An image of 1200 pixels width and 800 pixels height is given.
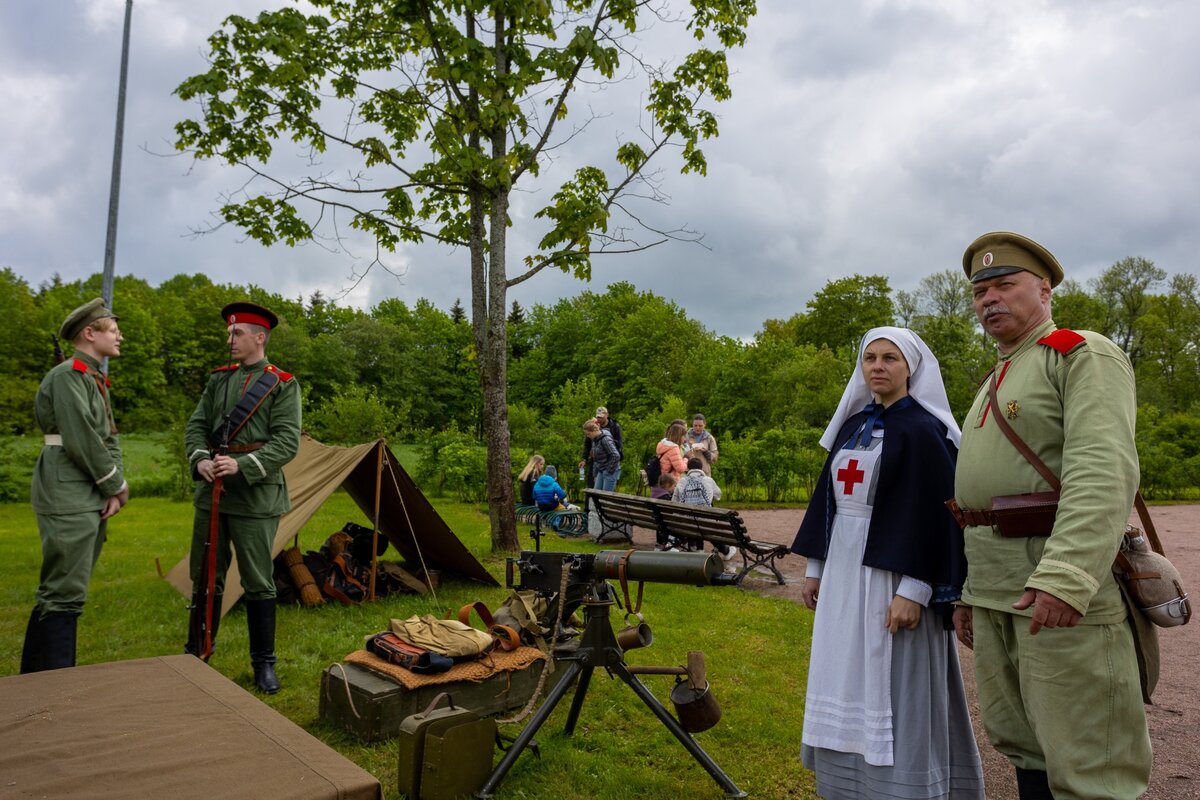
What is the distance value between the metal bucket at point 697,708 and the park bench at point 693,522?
3.85 meters

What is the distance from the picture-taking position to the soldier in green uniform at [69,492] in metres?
4.04

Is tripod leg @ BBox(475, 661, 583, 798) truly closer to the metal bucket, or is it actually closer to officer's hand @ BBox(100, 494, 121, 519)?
the metal bucket

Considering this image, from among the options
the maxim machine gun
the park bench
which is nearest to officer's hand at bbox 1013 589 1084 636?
the maxim machine gun

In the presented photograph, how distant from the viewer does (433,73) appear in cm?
789

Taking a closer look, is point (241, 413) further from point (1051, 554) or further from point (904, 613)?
point (1051, 554)

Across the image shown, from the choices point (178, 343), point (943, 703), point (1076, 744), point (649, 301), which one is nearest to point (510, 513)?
point (943, 703)

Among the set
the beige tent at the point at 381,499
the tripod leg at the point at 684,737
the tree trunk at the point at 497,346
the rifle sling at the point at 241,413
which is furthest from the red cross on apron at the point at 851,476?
the tree trunk at the point at 497,346

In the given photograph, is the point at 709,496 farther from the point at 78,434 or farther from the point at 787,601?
the point at 78,434

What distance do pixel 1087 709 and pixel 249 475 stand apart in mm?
4106

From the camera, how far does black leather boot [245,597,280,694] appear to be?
4.54 meters

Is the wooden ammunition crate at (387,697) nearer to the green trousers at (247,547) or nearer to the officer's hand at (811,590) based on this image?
the green trousers at (247,547)

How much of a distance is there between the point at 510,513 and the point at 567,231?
129 inches

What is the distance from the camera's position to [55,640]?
404 centimetres

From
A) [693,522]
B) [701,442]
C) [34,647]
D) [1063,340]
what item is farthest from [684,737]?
[701,442]
